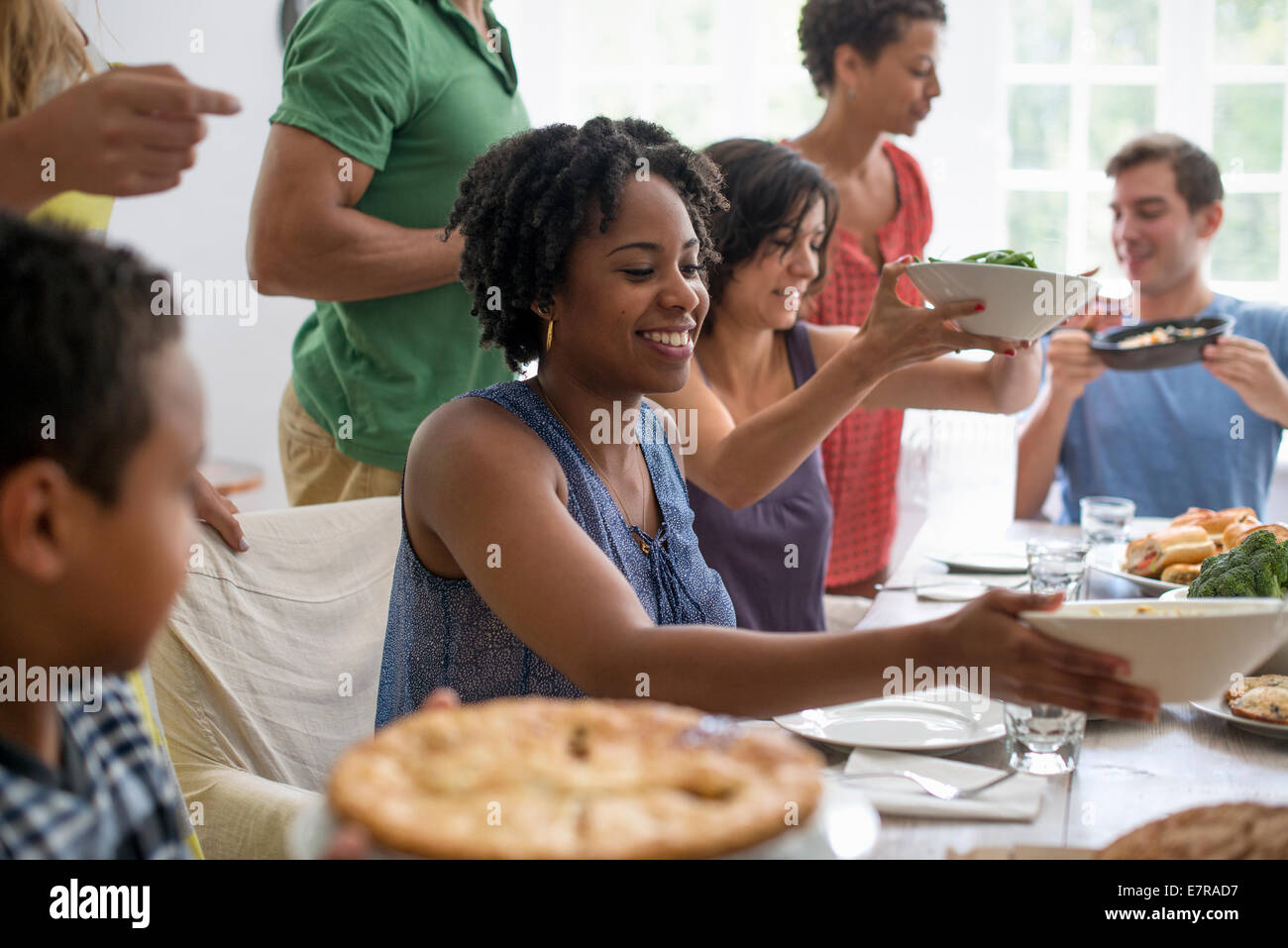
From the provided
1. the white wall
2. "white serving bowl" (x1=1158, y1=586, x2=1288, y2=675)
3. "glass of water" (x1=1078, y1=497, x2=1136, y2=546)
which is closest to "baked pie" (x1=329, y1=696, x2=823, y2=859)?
"white serving bowl" (x1=1158, y1=586, x2=1288, y2=675)

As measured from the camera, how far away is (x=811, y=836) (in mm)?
554

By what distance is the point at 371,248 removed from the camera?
1.79m

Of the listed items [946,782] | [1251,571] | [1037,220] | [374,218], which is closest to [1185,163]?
[1037,220]

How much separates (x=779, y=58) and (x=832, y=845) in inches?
191

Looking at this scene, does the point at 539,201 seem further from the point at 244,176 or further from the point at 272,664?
the point at 244,176

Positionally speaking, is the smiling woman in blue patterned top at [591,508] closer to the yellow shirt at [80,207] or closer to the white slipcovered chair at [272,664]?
the white slipcovered chair at [272,664]

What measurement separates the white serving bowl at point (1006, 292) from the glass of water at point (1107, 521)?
64cm

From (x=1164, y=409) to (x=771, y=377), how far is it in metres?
1.22

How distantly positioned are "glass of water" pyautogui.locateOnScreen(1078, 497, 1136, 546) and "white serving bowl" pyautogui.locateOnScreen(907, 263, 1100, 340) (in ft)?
2.09

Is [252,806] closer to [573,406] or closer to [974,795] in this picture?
[573,406]

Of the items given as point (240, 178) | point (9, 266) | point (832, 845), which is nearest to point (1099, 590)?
point (832, 845)

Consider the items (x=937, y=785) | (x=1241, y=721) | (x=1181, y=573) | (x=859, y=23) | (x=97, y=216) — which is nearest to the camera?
(x=937, y=785)

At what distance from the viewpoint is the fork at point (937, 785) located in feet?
3.32

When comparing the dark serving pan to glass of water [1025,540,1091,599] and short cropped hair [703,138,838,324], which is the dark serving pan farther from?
glass of water [1025,540,1091,599]
